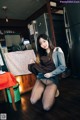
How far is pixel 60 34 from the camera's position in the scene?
15.0 ft

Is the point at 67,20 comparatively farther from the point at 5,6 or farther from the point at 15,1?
the point at 5,6

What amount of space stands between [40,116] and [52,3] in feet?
11.6

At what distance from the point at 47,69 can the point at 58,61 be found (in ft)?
0.63

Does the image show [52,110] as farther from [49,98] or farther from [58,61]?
[58,61]

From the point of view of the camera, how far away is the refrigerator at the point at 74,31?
3.62 metres

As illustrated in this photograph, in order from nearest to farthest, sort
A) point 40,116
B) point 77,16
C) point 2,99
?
point 40,116 < point 2,99 < point 77,16

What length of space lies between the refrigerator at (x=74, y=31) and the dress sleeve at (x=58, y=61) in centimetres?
166

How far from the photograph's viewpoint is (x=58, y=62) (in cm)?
219

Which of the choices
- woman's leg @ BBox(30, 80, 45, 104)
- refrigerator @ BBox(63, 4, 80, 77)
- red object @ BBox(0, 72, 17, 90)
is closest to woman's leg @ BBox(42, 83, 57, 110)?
woman's leg @ BBox(30, 80, 45, 104)

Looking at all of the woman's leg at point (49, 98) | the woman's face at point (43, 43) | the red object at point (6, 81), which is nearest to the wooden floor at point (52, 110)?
the woman's leg at point (49, 98)

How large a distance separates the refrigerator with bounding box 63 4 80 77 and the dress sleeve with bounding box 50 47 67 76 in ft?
5.44

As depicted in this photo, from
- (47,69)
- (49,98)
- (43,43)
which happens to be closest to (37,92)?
(49,98)

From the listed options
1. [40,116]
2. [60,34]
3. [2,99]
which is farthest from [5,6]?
[40,116]

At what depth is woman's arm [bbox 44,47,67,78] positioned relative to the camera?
2.09 metres
